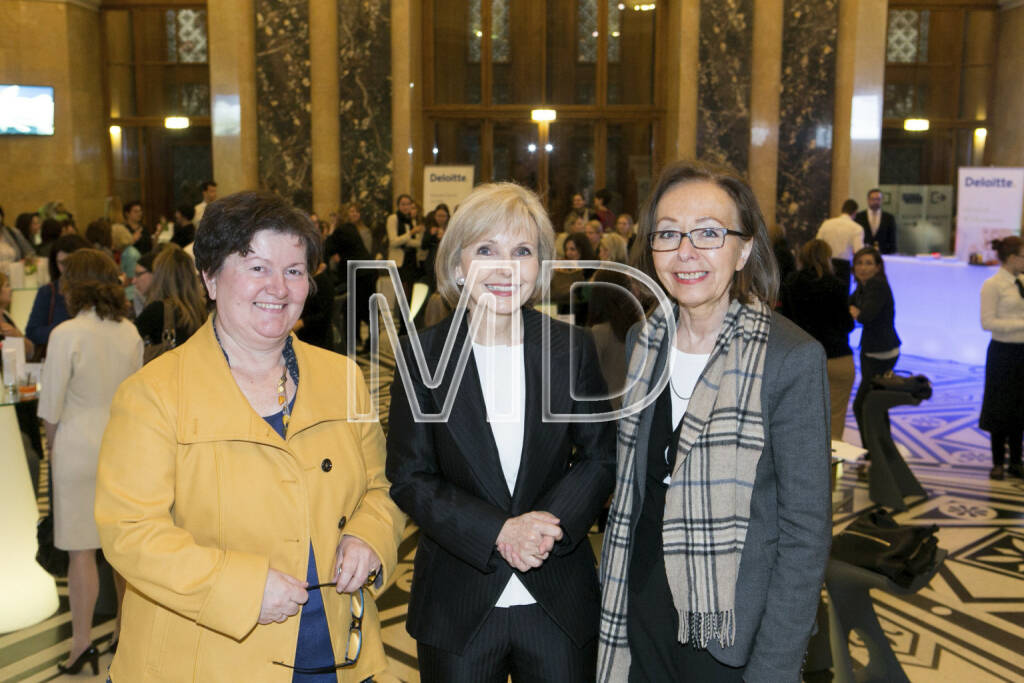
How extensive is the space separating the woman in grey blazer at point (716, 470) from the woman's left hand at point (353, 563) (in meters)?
0.56

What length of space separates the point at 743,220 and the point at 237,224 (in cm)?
116

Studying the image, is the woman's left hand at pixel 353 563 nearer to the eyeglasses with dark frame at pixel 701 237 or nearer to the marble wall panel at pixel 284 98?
the eyeglasses with dark frame at pixel 701 237

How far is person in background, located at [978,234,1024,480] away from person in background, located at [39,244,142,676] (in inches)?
229

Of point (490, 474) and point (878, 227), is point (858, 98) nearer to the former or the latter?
point (878, 227)

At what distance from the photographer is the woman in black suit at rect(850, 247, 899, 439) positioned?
6.68 meters

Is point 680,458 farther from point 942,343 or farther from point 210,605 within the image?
point 942,343

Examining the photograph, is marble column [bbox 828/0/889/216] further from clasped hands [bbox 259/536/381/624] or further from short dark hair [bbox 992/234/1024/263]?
clasped hands [bbox 259/536/381/624]

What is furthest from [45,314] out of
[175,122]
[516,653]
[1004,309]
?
[175,122]

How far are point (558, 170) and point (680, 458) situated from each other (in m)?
13.9

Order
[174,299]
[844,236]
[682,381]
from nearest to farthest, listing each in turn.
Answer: [682,381] < [174,299] < [844,236]

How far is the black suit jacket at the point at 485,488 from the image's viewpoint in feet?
6.98

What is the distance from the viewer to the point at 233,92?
1338 centimetres

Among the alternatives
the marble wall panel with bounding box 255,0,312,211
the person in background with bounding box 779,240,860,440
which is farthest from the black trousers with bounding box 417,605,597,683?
the marble wall panel with bounding box 255,0,312,211

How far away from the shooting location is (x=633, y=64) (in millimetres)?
15352
